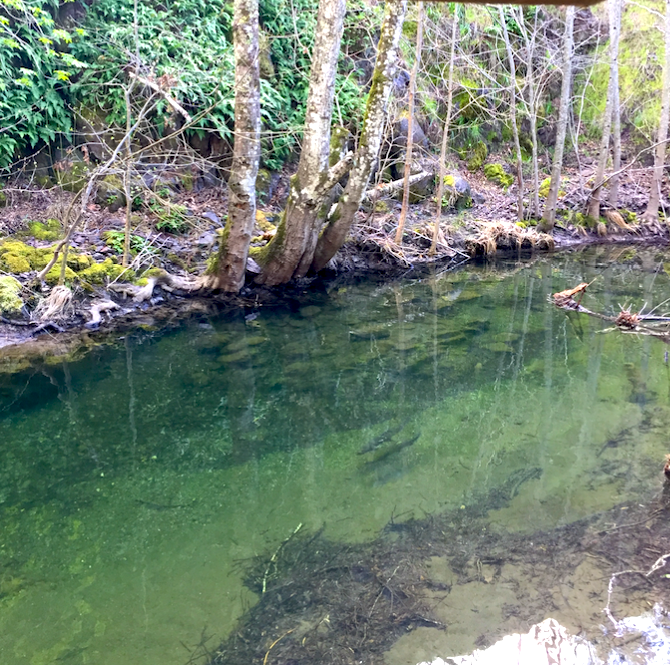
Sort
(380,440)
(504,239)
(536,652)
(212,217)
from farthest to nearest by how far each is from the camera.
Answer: (504,239)
(212,217)
(380,440)
(536,652)

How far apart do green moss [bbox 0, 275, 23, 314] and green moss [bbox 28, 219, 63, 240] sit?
5.85ft

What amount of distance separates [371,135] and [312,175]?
1.20m

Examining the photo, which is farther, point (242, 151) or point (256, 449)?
point (242, 151)

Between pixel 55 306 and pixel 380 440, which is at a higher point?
pixel 55 306

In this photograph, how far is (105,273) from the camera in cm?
913

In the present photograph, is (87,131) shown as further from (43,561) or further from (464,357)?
(43,561)

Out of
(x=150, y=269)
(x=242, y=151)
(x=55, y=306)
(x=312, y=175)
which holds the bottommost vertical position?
(x=55, y=306)

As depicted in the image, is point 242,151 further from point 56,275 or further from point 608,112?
point 608,112

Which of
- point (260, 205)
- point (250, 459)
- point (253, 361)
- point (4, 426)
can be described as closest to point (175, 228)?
point (260, 205)

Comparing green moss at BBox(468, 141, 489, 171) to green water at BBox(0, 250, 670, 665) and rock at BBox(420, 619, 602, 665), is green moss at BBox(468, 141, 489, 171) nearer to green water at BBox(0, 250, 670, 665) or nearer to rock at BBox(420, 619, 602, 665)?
green water at BBox(0, 250, 670, 665)

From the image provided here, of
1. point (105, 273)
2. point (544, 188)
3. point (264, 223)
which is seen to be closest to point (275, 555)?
point (105, 273)

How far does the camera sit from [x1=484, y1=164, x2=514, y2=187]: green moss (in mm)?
17703

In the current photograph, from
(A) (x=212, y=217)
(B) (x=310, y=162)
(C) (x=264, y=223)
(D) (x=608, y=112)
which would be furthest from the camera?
(D) (x=608, y=112)

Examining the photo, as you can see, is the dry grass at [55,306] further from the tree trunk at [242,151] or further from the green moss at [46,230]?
the tree trunk at [242,151]
